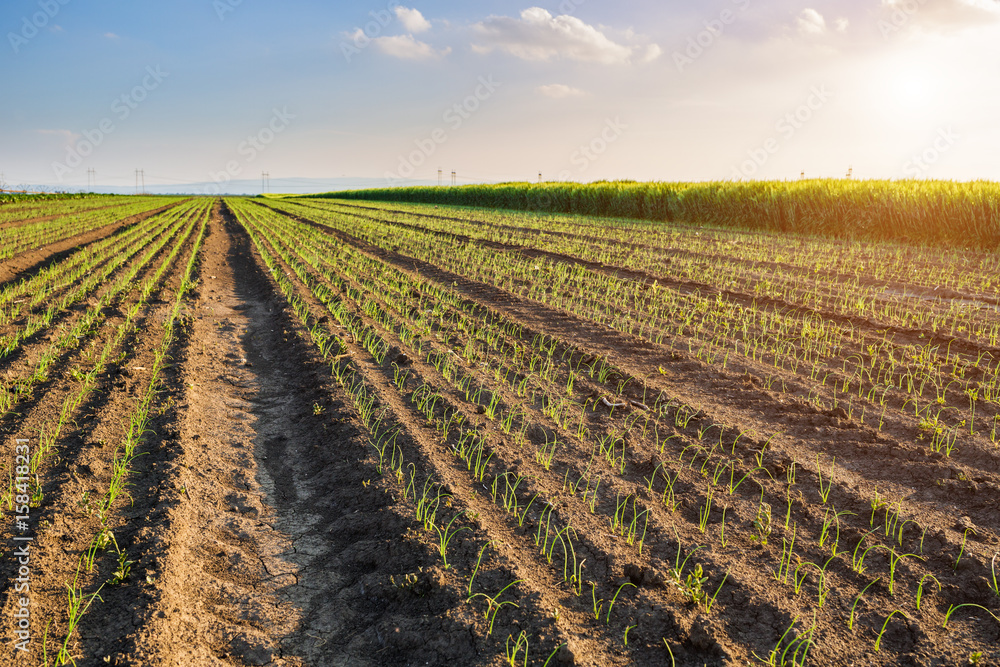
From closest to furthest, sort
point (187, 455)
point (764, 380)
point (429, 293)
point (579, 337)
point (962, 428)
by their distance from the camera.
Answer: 1. point (187, 455)
2. point (962, 428)
3. point (764, 380)
4. point (579, 337)
5. point (429, 293)

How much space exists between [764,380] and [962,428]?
1.48 metres

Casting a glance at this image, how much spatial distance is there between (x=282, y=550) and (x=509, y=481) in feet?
4.68

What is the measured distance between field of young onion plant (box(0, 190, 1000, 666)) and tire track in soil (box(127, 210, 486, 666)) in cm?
2

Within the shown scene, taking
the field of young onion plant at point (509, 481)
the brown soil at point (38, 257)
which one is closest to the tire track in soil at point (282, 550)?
the field of young onion plant at point (509, 481)

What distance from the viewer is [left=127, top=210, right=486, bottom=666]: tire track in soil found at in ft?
8.18

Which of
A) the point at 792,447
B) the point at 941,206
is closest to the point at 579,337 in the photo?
the point at 792,447

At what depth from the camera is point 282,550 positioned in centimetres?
321

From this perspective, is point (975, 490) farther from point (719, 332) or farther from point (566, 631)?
point (719, 332)

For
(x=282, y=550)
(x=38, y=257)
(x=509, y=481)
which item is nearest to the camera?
(x=282, y=550)

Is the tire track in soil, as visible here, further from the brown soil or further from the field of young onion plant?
the brown soil

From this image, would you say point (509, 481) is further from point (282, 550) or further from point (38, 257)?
point (38, 257)

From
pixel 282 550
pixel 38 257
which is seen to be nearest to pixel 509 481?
pixel 282 550

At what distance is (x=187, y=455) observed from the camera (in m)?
4.02

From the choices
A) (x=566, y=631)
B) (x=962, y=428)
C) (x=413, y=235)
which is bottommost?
(x=566, y=631)
